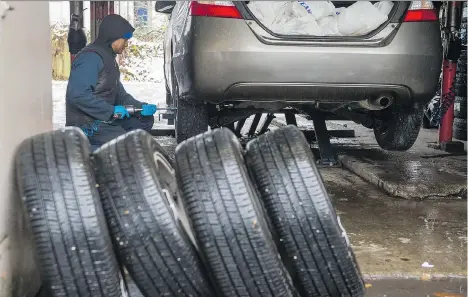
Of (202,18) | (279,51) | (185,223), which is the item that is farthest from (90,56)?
(185,223)

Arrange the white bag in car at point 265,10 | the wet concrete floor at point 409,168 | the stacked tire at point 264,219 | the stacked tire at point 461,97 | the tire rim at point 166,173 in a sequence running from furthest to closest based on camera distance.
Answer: the stacked tire at point 461,97 < the wet concrete floor at point 409,168 < the white bag in car at point 265,10 < the tire rim at point 166,173 < the stacked tire at point 264,219

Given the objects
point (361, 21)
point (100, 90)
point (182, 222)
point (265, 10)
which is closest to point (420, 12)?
point (361, 21)

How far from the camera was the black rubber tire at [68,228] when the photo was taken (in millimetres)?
2168

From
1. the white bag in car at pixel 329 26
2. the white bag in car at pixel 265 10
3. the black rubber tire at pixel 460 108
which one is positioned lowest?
the black rubber tire at pixel 460 108

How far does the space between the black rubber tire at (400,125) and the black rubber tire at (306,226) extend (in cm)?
238

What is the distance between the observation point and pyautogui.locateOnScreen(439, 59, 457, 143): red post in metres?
6.60

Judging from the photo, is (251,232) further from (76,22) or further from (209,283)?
(76,22)

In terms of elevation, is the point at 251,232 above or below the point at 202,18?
below

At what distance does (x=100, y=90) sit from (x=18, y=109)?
1.88 m

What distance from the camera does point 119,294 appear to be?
2.26 m

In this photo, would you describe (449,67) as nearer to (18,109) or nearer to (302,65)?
(302,65)

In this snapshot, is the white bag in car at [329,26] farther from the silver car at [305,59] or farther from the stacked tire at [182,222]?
the stacked tire at [182,222]

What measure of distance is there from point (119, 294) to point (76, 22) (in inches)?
257

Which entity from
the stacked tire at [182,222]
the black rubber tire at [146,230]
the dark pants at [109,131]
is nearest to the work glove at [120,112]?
the dark pants at [109,131]
